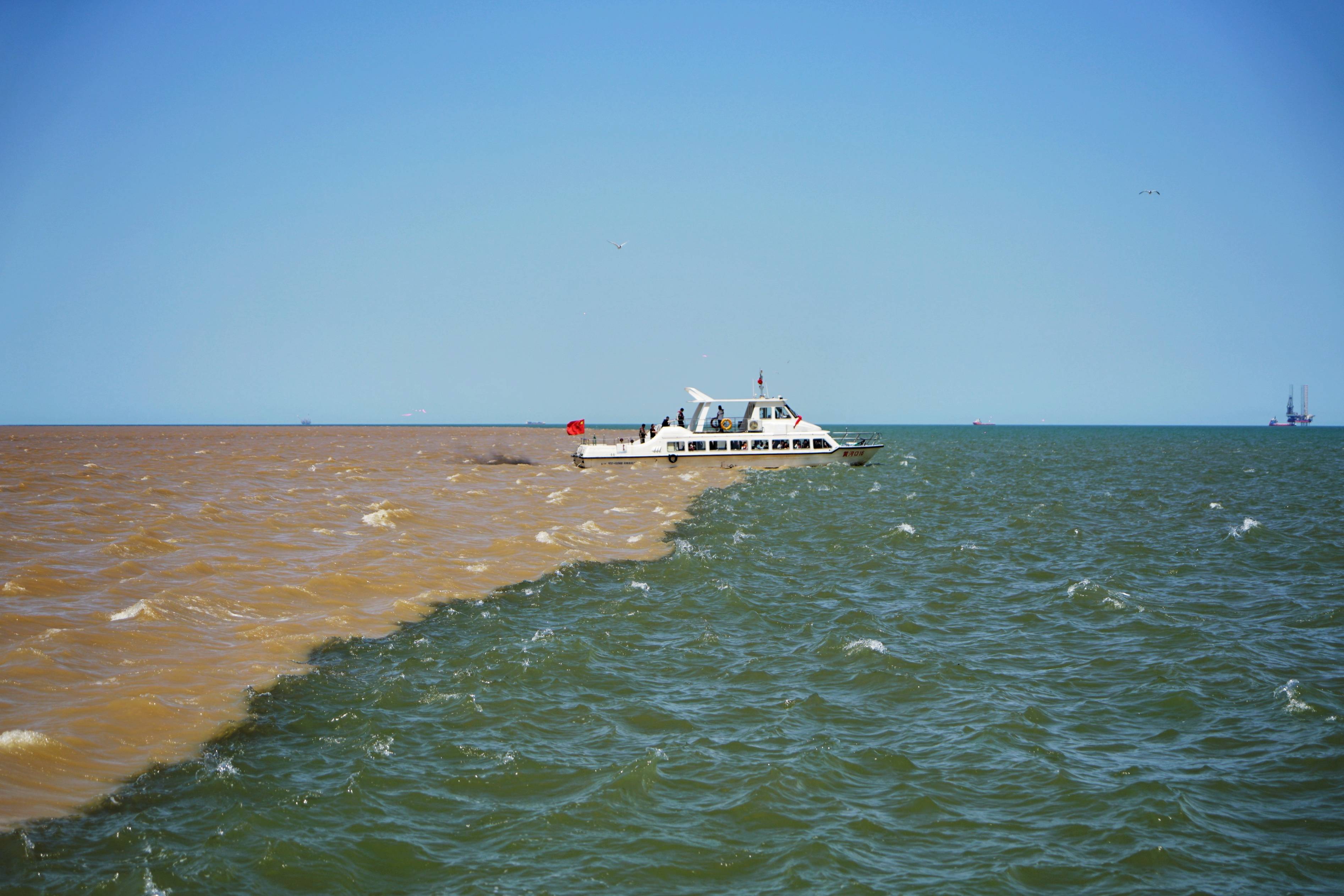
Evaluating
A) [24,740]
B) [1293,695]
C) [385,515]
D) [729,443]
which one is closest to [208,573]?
[385,515]

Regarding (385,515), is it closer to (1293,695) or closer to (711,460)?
(1293,695)

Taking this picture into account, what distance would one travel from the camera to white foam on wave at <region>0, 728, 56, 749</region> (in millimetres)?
11336

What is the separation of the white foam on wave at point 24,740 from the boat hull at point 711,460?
46.3 m

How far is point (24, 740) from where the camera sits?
11484 millimetres

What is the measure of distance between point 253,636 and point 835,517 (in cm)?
2540

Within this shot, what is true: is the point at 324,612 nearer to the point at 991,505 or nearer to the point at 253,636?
the point at 253,636

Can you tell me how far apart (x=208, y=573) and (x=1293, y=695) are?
75.0 ft

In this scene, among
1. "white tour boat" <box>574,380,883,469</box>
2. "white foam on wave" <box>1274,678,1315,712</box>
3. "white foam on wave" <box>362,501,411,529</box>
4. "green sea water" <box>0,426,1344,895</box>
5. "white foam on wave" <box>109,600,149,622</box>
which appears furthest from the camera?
"white tour boat" <box>574,380,883,469</box>

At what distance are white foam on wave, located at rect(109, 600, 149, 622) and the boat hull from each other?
4023cm

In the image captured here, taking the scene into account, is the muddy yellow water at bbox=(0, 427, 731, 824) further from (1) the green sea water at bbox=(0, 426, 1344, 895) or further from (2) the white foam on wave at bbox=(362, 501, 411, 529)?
(1) the green sea water at bbox=(0, 426, 1344, 895)

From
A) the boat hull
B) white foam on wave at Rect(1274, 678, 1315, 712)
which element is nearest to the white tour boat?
the boat hull

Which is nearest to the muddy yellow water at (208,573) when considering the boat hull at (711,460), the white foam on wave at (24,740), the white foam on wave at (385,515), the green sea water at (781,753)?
the white foam on wave at (24,740)

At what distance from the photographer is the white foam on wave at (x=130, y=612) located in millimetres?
17500

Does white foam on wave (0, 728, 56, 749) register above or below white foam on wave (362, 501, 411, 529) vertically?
below
